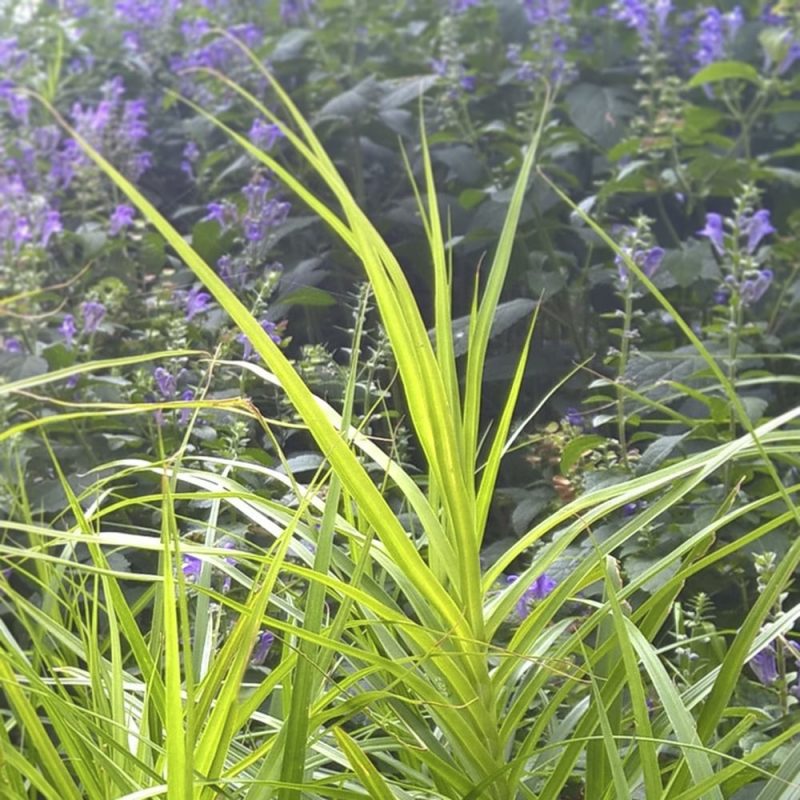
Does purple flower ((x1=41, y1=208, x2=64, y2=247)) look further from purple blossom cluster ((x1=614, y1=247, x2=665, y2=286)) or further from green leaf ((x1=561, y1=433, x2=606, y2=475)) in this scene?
green leaf ((x1=561, y1=433, x2=606, y2=475))

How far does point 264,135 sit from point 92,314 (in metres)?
0.55

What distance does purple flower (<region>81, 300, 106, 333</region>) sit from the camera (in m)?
1.69

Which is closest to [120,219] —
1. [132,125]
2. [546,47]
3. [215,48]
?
[132,125]

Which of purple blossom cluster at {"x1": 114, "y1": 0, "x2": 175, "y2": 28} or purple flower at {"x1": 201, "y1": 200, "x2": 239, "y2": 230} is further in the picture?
purple blossom cluster at {"x1": 114, "y1": 0, "x2": 175, "y2": 28}

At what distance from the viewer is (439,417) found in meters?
0.71

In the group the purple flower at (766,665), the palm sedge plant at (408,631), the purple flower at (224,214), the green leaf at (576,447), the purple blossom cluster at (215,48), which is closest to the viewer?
the palm sedge plant at (408,631)

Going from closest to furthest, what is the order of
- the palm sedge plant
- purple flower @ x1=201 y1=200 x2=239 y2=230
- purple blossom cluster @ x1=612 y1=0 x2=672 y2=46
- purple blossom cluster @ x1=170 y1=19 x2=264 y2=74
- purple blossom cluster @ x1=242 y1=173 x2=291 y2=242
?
the palm sedge plant < purple blossom cluster @ x1=242 y1=173 x2=291 y2=242 < purple flower @ x1=201 y1=200 x2=239 y2=230 < purple blossom cluster @ x1=612 y1=0 x2=672 y2=46 < purple blossom cluster @ x1=170 y1=19 x2=264 y2=74

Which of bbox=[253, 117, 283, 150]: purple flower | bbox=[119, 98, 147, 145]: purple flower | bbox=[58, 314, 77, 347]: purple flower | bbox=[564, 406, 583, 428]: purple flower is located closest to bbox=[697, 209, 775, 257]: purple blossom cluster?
Result: bbox=[564, 406, 583, 428]: purple flower

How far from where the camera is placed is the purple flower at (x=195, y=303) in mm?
1688

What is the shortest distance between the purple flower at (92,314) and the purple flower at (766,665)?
1.05 m

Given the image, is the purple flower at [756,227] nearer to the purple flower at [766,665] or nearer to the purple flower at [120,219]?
the purple flower at [766,665]

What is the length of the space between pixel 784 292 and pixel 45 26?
2.07 m

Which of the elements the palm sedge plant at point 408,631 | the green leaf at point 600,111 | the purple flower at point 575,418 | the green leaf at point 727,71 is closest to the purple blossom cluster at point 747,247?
the purple flower at point 575,418

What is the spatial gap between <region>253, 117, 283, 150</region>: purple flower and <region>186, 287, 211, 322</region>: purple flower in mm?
435
